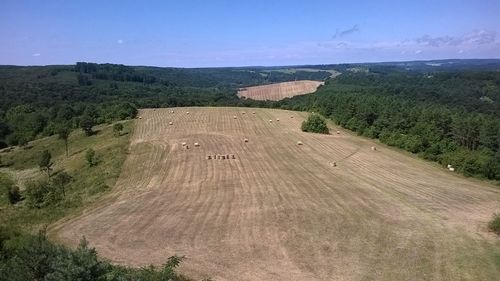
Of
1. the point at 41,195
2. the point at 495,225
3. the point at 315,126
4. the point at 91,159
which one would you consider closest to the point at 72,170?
the point at 91,159

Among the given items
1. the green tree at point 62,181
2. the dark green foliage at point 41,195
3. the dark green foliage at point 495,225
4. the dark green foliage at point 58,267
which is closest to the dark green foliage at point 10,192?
the green tree at point 62,181

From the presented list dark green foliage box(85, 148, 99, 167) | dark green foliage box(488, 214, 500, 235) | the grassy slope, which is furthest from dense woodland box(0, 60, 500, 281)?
the grassy slope

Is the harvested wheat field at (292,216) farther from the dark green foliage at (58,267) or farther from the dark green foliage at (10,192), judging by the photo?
the dark green foliage at (10,192)

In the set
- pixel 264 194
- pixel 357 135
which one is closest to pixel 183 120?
pixel 357 135

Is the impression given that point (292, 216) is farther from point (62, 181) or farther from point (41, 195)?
point (62, 181)

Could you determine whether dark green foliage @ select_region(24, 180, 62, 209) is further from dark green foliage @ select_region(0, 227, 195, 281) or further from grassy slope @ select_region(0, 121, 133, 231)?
dark green foliage @ select_region(0, 227, 195, 281)
